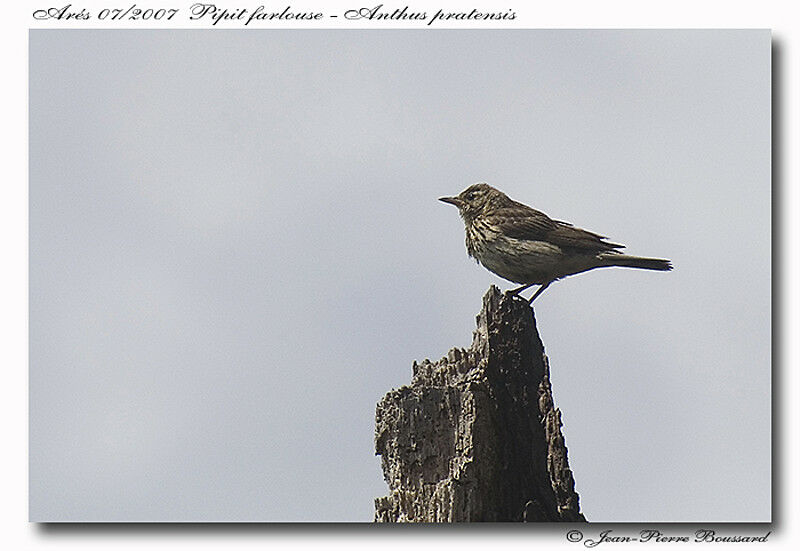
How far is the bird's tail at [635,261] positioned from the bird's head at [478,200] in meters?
0.41

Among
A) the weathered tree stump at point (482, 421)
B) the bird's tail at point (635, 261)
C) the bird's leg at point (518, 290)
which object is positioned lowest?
the weathered tree stump at point (482, 421)

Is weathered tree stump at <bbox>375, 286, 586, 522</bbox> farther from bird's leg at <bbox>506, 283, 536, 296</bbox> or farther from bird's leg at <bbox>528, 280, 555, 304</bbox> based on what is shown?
bird's leg at <bbox>528, 280, 555, 304</bbox>

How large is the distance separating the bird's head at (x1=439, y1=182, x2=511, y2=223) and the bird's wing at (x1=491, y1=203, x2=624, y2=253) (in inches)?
2.0

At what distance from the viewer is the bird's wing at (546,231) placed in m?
3.72

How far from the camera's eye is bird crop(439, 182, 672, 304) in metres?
3.72

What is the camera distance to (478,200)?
3.83 metres

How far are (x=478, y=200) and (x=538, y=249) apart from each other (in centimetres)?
29

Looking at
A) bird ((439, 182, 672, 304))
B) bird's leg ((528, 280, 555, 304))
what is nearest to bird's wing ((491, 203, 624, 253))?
bird ((439, 182, 672, 304))

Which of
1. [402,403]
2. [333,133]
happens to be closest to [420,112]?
[333,133]

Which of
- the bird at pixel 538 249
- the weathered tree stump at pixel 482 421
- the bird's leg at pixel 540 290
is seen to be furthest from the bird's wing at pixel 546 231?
the weathered tree stump at pixel 482 421

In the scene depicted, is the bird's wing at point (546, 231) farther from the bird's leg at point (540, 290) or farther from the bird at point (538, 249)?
the bird's leg at point (540, 290)

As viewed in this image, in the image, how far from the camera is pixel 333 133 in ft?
12.3
